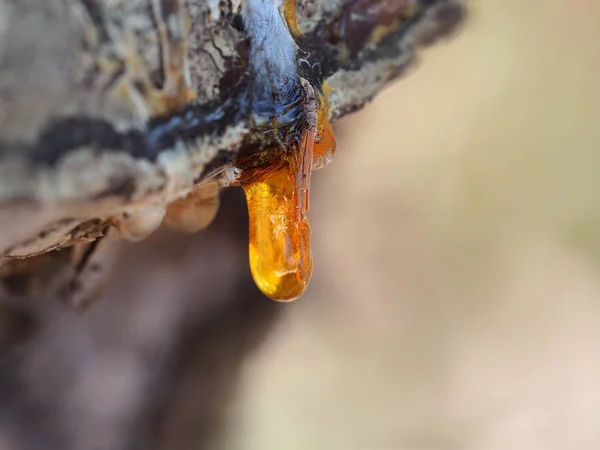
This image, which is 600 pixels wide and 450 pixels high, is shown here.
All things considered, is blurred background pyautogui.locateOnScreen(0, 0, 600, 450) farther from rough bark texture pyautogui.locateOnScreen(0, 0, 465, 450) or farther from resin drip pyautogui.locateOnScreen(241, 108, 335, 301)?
resin drip pyautogui.locateOnScreen(241, 108, 335, 301)

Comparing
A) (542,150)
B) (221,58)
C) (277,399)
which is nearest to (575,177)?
(542,150)

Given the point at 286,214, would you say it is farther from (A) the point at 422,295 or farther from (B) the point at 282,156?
(A) the point at 422,295

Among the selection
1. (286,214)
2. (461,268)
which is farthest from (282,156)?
(461,268)

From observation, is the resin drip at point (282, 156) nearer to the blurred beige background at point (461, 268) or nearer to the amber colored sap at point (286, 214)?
the amber colored sap at point (286, 214)

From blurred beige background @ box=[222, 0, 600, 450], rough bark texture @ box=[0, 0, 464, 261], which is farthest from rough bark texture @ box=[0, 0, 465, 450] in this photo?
blurred beige background @ box=[222, 0, 600, 450]

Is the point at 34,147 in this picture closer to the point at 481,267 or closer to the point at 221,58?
the point at 221,58

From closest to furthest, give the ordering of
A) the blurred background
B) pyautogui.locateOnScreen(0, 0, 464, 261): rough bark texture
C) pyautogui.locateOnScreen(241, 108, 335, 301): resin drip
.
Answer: pyautogui.locateOnScreen(0, 0, 464, 261): rough bark texture, pyautogui.locateOnScreen(241, 108, 335, 301): resin drip, the blurred background

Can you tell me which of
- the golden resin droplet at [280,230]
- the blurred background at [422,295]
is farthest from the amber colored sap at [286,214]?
the blurred background at [422,295]
